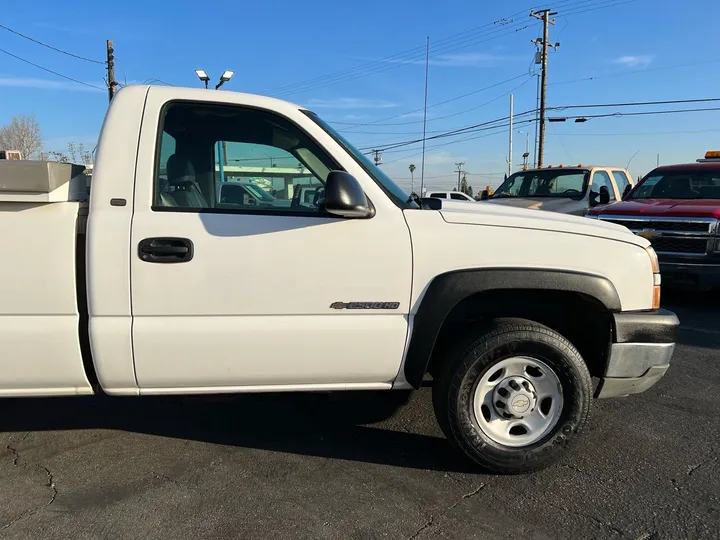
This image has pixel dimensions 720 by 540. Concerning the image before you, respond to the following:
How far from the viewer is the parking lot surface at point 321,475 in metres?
2.59

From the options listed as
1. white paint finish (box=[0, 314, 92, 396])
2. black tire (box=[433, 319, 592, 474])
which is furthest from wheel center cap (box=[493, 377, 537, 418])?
white paint finish (box=[0, 314, 92, 396])

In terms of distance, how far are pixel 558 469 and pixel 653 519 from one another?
55cm

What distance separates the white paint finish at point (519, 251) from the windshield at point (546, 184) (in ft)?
25.1

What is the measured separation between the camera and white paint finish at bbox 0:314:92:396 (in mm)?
2686

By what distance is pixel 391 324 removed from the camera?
9.35ft

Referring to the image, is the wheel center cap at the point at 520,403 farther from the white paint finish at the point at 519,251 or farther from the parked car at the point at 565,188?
the parked car at the point at 565,188

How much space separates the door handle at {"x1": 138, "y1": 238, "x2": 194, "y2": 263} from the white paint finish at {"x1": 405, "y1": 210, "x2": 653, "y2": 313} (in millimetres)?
1091

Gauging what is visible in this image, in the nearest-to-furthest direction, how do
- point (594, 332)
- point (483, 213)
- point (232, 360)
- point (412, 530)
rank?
point (412, 530) → point (232, 360) → point (483, 213) → point (594, 332)

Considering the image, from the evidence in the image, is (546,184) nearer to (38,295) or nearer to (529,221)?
(529,221)

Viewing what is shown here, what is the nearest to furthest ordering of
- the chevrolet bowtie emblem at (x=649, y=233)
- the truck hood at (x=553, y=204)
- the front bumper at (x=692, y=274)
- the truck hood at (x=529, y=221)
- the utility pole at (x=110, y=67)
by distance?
the truck hood at (x=529, y=221)
the front bumper at (x=692, y=274)
the chevrolet bowtie emblem at (x=649, y=233)
the truck hood at (x=553, y=204)
the utility pole at (x=110, y=67)

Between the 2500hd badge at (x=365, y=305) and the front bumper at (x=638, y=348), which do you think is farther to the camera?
the front bumper at (x=638, y=348)

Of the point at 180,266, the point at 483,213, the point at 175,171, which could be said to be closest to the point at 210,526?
the point at 180,266

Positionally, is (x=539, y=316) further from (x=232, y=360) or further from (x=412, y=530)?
(x=232, y=360)

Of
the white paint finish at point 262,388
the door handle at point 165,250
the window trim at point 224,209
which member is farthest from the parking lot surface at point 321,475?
the window trim at point 224,209
